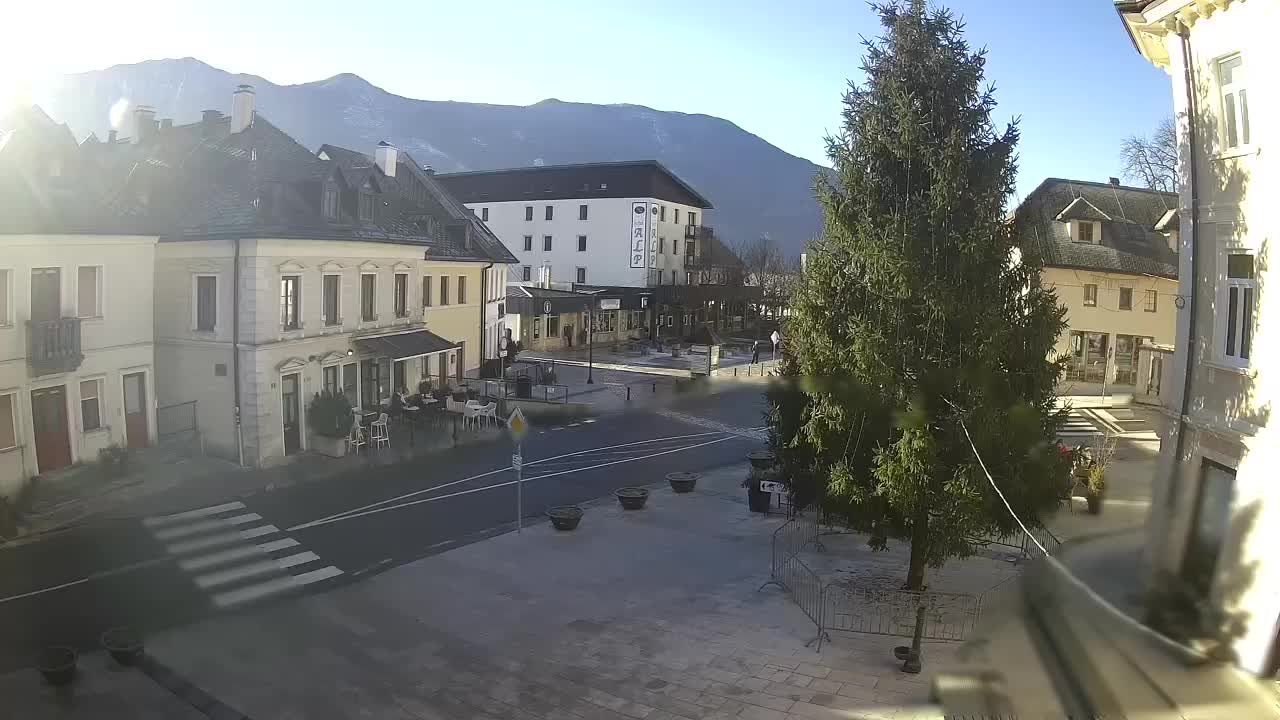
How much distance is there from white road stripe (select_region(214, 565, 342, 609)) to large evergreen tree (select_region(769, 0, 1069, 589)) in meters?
8.22

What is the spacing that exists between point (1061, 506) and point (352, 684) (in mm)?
8519

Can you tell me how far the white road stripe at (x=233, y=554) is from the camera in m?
13.4

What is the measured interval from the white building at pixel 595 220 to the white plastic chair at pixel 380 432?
3339 cm

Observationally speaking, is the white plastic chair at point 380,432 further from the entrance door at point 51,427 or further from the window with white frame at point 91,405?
the entrance door at point 51,427

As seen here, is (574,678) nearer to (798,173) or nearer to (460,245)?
(460,245)

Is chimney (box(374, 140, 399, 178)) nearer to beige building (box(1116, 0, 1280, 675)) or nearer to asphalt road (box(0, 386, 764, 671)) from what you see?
asphalt road (box(0, 386, 764, 671))

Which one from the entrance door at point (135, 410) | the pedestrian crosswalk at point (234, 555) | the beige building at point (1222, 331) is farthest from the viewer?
the entrance door at point (135, 410)

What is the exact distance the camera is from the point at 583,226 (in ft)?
197

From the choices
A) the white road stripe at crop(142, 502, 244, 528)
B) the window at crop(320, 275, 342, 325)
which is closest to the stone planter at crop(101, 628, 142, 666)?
the white road stripe at crop(142, 502, 244, 528)

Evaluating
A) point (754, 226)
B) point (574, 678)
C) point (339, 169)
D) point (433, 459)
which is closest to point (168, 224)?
point (339, 169)

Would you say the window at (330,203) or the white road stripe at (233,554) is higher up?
the window at (330,203)

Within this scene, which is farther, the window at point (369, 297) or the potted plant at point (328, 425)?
the window at point (369, 297)

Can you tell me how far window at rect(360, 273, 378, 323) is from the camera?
24.7 metres

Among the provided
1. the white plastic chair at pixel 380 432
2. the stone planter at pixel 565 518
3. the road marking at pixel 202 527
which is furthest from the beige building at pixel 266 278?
the stone planter at pixel 565 518
